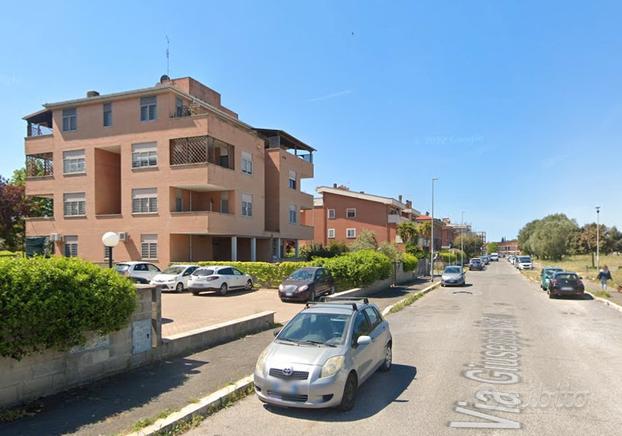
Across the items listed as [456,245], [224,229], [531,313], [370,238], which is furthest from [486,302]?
[456,245]

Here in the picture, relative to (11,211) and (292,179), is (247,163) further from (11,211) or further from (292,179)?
(11,211)

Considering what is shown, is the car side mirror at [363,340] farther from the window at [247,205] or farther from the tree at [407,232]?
the tree at [407,232]

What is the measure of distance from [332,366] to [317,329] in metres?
1.10

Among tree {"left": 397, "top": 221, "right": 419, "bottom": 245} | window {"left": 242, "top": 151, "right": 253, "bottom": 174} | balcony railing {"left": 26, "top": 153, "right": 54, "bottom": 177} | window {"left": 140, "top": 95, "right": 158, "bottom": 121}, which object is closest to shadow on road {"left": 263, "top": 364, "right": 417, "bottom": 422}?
window {"left": 242, "top": 151, "right": 253, "bottom": 174}

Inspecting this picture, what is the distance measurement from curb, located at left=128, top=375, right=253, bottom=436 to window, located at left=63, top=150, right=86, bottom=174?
3069 centimetres

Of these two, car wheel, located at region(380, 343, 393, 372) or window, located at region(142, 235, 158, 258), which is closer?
car wheel, located at region(380, 343, 393, 372)

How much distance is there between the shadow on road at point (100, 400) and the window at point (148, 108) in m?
25.8

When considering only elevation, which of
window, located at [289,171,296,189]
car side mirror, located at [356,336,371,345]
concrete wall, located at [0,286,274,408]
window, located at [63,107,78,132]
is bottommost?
concrete wall, located at [0,286,274,408]

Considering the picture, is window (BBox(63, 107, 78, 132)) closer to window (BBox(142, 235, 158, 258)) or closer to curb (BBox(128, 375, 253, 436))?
window (BBox(142, 235, 158, 258))

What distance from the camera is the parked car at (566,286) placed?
24.7 metres

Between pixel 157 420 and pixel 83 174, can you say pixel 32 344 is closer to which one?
pixel 157 420

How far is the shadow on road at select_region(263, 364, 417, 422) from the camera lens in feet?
21.3

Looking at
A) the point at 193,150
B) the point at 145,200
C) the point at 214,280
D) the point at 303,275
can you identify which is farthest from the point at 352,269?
the point at 145,200

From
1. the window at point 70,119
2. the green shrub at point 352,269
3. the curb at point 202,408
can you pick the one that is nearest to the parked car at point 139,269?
the green shrub at point 352,269
